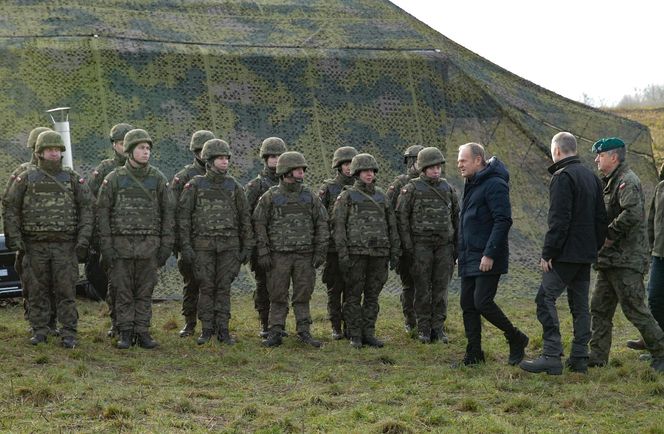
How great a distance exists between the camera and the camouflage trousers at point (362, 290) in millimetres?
10664

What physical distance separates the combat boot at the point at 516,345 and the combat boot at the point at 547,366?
39 centimetres

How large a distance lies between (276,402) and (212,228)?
3.19 m

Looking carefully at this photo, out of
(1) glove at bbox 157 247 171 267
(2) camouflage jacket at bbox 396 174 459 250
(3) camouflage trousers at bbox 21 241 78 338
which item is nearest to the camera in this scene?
(3) camouflage trousers at bbox 21 241 78 338

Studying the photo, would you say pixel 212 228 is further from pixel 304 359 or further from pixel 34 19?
pixel 34 19

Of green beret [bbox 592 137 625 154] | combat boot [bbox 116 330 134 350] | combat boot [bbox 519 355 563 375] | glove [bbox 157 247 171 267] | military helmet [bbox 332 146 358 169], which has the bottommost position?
combat boot [bbox 519 355 563 375]

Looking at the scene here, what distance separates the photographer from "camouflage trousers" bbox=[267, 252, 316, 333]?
34.3 feet

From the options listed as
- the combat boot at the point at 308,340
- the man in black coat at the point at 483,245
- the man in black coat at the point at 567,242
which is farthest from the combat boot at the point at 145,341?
the man in black coat at the point at 567,242

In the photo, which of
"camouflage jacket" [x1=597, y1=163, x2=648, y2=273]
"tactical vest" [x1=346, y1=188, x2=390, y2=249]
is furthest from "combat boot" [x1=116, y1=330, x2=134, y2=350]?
"camouflage jacket" [x1=597, y1=163, x2=648, y2=273]

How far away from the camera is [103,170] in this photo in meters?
11.1

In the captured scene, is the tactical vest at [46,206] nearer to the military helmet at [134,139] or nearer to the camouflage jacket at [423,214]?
the military helmet at [134,139]

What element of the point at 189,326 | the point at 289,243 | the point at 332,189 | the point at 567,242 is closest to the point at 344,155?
the point at 332,189

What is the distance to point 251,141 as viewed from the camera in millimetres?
15555

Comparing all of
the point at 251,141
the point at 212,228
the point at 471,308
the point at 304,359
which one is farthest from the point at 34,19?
the point at 471,308

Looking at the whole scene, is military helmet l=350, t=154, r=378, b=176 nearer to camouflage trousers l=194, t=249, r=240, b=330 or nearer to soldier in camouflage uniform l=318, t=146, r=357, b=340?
soldier in camouflage uniform l=318, t=146, r=357, b=340
